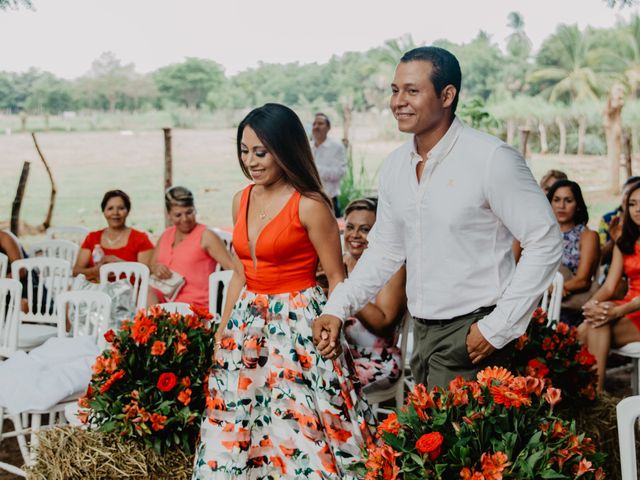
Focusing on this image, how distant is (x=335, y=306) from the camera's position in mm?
2496

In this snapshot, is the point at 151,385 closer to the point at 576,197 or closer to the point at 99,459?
the point at 99,459

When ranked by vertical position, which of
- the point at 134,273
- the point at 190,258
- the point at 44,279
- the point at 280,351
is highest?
the point at 280,351

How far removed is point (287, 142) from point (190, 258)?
9.28 ft

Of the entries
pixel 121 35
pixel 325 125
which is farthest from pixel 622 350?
pixel 121 35

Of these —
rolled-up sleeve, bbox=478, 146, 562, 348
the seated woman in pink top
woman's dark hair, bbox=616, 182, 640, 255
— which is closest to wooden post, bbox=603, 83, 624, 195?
woman's dark hair, bbox=616, 182, 640, 255

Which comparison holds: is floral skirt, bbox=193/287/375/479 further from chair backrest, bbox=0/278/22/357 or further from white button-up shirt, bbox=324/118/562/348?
chair backrest, bbox=0/278/22/357

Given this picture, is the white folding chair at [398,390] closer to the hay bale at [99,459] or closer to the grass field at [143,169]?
the hay bale at [99,459]

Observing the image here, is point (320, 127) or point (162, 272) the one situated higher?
point (320, 127)

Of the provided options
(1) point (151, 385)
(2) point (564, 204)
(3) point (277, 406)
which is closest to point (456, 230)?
(3) point (277, 406)

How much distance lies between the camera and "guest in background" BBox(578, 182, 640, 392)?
469cm

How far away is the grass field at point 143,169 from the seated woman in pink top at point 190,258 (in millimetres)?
5936

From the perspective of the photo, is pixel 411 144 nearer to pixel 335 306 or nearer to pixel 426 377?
pixel 335 306

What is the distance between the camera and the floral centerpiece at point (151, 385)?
3.01m

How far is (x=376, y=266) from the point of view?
8.43 ft
